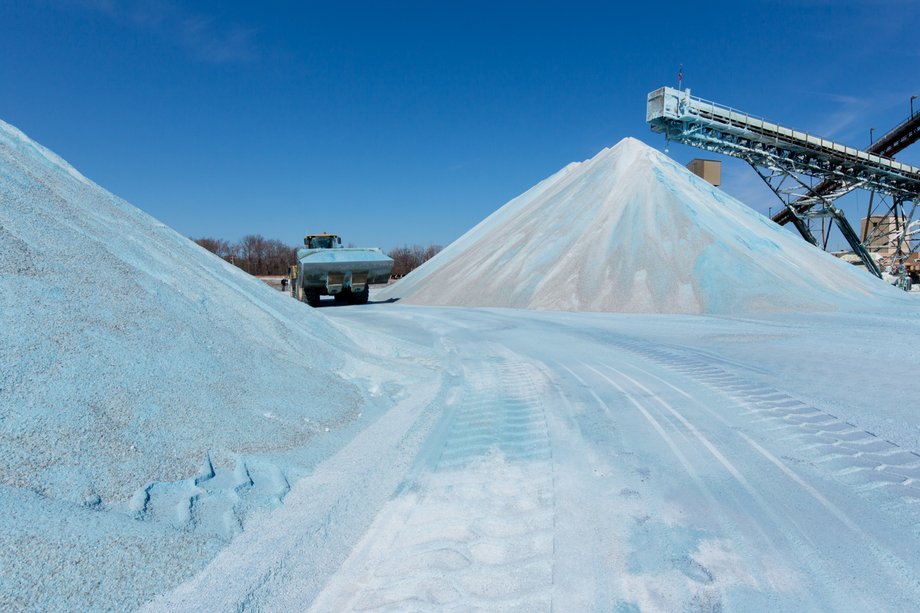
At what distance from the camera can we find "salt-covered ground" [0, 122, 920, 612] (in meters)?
2.23

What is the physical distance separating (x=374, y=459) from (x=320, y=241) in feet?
59.8

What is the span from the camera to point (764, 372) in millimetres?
6277

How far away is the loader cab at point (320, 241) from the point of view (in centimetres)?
2080

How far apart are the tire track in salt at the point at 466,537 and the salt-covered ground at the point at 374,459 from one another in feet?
0.05

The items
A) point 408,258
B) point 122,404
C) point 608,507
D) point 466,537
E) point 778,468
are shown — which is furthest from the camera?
point 408,258

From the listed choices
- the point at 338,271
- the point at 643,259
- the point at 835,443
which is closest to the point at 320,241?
the point at 338,271

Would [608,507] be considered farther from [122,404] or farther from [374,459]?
[122,404]

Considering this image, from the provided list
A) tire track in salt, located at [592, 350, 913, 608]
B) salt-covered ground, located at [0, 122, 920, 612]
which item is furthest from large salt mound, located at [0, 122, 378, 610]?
tire track in salt, located at [592, 350, 913, 608]

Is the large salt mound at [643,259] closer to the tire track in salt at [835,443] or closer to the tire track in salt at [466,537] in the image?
the tire track in salt at [835,443]

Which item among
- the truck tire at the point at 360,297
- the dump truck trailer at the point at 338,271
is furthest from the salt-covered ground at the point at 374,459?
the truck tire at the point at 360,297

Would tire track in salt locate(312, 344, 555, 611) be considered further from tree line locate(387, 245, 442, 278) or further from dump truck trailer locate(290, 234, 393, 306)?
A: tree line locate(387, 245, 442, 278)

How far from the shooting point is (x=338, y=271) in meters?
19.1

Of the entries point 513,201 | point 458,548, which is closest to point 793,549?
point 458,548

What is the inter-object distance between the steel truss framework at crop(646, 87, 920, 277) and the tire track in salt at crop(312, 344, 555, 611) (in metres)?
21.4
